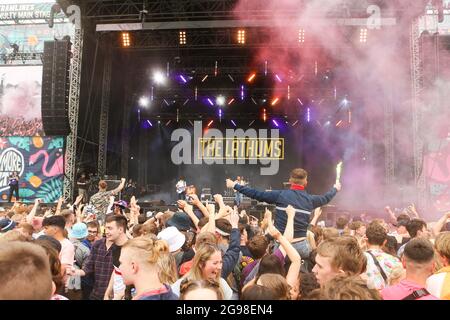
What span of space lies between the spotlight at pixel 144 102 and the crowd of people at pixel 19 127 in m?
5.73

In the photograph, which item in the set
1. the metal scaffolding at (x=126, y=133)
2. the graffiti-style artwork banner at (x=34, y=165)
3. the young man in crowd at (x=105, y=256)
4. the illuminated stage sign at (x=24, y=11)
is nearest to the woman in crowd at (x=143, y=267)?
the young man in crowd at (x=105, y=256)

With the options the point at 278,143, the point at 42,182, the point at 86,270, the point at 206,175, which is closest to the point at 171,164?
the point at 206,175

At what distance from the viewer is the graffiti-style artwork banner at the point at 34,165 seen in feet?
49.5

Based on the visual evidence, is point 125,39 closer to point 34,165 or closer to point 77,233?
point 34,165

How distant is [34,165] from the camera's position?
1545cm

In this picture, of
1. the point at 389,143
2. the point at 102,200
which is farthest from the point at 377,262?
the point at 389,143

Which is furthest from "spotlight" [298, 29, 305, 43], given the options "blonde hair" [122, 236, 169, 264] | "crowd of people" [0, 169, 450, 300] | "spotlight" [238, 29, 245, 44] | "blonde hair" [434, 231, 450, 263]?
"blonde hair" [122, 236, 169, 264]

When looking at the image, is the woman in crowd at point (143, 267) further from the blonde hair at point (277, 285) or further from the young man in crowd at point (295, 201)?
the young man in crowd at point (295, 201)

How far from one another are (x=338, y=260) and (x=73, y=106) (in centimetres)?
1324

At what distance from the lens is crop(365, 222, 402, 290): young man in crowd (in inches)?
127

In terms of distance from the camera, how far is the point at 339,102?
2002 centimetres
